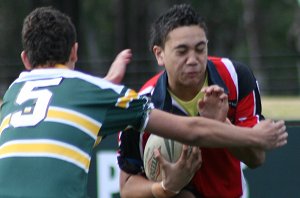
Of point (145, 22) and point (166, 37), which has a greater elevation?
point (166, 37)

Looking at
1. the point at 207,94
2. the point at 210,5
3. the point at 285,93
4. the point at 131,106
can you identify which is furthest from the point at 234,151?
the point at 210,5

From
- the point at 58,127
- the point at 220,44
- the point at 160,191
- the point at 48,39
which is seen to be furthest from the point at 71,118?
the point at 220,44

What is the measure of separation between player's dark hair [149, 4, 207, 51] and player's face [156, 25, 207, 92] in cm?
3

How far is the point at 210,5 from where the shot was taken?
47031 millimetres

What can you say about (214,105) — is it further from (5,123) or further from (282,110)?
(282,110)

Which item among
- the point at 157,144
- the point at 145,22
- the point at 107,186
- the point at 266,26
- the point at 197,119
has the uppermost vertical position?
the point at 197,119

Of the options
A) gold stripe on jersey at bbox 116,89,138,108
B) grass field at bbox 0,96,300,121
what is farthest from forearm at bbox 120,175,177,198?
grass field at bbox 0,96,300,121

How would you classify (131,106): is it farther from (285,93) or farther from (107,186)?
(285,93)

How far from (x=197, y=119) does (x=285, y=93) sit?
12.2m

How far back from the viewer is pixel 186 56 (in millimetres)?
5453

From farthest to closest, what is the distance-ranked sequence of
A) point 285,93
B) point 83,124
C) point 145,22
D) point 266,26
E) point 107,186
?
1. point 266,26
2. point 145,22
3. point 285,93
4. point 107,186
5. point 83,124

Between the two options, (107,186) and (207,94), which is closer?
(207,94)

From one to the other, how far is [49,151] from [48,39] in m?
0.60

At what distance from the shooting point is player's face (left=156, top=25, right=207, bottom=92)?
5.41 metres
